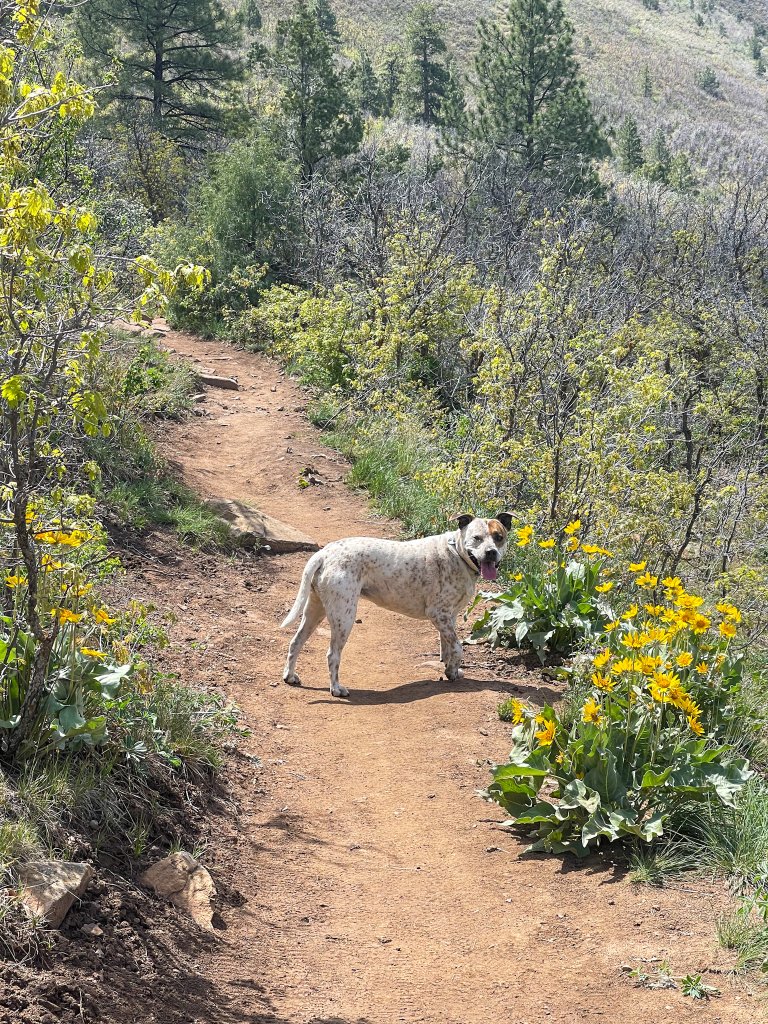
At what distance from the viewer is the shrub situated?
4867 mm

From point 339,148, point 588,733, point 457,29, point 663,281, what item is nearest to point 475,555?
point 588,733

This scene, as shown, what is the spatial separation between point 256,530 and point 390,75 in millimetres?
51571

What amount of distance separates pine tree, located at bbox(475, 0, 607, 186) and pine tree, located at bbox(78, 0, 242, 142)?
8032 mm

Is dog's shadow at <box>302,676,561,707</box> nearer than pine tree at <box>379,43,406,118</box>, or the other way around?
dog's shadow at <box>302,676,561,707</box>

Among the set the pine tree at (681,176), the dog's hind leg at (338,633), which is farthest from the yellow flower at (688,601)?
the pine tree at (681,176)

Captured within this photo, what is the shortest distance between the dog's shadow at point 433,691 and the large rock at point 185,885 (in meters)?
2.56

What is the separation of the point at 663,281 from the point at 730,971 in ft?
59.8

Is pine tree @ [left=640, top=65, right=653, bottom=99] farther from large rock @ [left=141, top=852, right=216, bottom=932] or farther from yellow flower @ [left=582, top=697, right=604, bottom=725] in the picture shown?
large rock @ [left=141, top=852, right=216, bottom=932]

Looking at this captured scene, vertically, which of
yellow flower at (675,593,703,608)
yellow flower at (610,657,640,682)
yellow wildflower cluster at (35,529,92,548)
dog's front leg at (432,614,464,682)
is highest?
yellow wildflower cluster at (35,529,92,548)

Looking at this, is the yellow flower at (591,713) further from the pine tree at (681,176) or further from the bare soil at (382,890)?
the pine tree at (681,176)

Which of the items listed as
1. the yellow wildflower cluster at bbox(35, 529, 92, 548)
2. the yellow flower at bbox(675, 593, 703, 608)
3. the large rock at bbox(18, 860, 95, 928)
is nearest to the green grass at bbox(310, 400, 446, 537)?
the yellow flower at bbox(675, 593, 703, 608)

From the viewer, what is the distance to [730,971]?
3896 millimetres

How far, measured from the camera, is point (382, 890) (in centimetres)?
493

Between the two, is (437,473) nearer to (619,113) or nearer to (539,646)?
(539,646)
